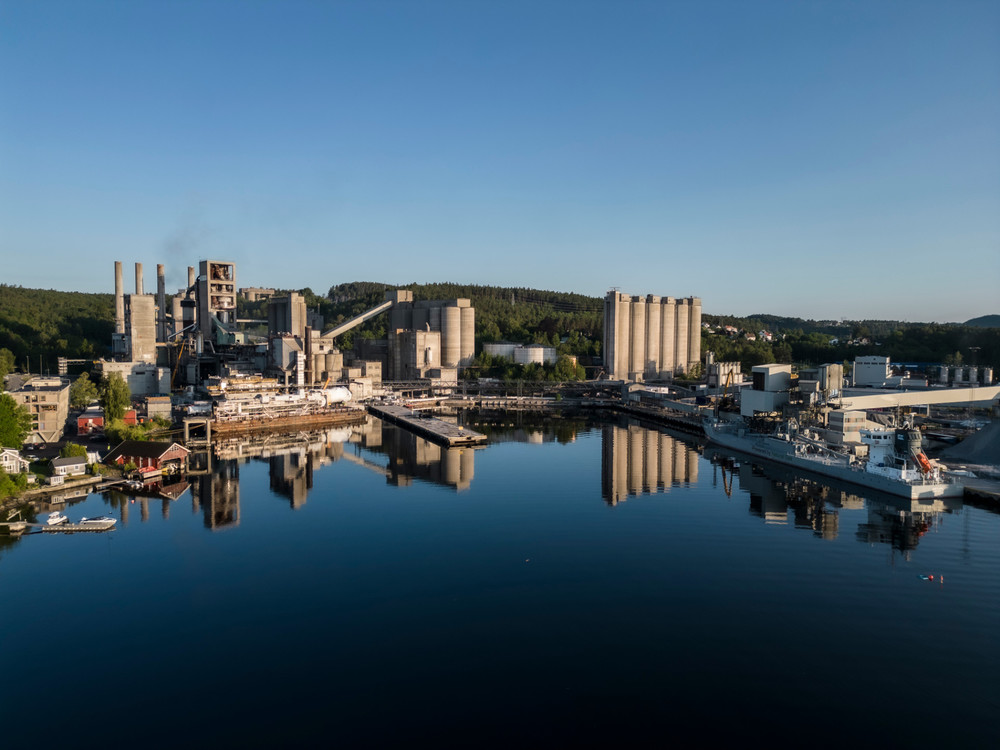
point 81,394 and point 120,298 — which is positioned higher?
point 120,298

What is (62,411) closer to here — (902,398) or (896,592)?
(896,592)

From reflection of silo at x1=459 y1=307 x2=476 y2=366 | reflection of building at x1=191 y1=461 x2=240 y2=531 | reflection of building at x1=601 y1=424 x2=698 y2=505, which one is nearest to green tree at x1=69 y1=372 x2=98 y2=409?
reflection of building at x1=191 y1=461 x2=240 y2=531

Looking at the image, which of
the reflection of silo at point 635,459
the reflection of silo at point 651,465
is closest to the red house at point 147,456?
the reflection of silo at point 635,459

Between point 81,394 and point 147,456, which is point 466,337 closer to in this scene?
point 81,394

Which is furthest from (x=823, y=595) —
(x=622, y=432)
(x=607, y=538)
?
(x=622, y=432)

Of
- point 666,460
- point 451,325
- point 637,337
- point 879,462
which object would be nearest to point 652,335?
point 637,337
